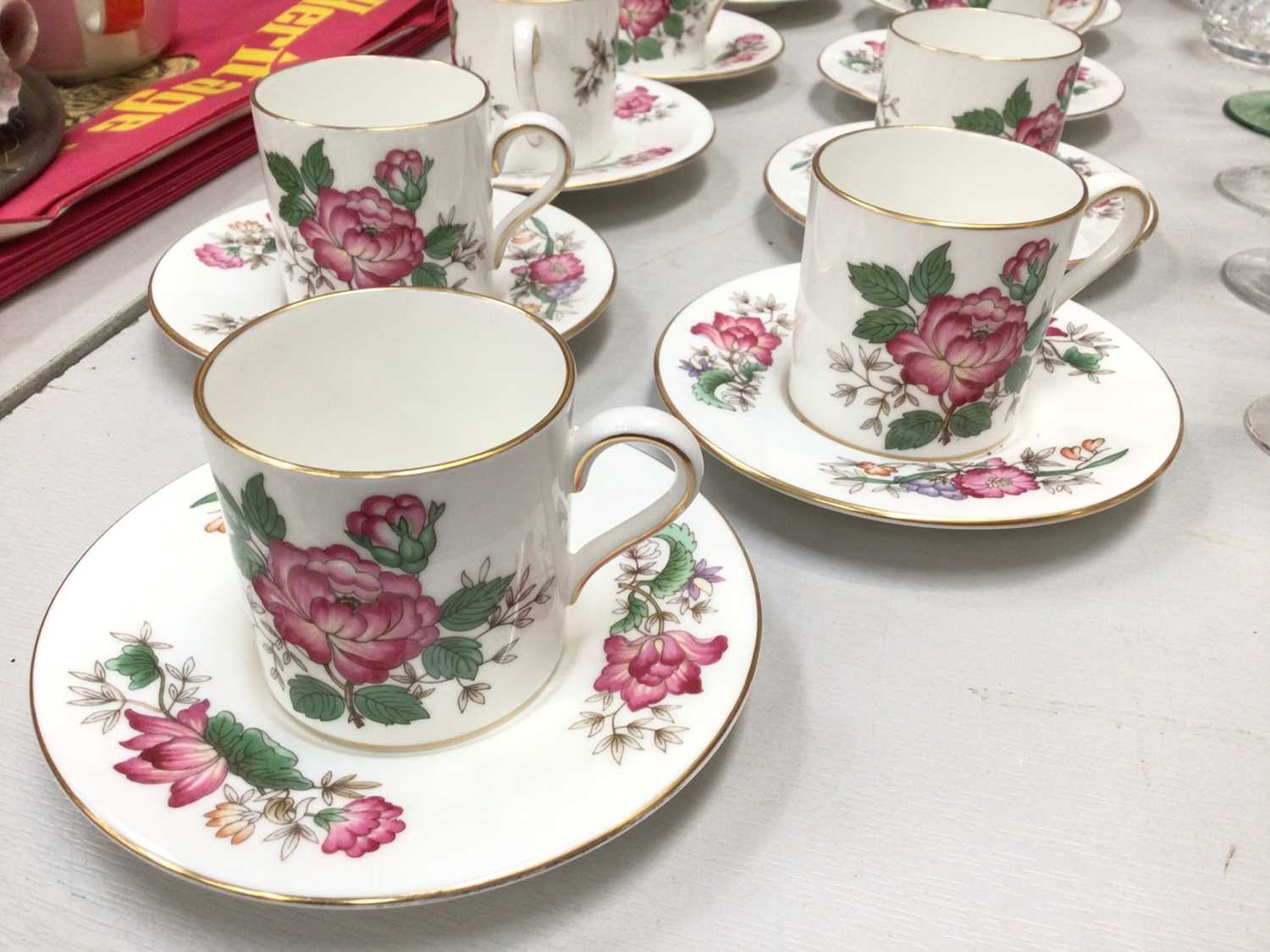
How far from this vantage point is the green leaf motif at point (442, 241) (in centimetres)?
63

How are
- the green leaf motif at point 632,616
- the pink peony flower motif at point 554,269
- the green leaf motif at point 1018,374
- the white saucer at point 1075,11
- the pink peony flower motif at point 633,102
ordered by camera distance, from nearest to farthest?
the green leaf motif at point 632,616
the green leaf motif at point 1018,374
the pink peony flower motif at point 554,269
the pink peony flower motif at point 633,102
the white saucer at point 1075,11

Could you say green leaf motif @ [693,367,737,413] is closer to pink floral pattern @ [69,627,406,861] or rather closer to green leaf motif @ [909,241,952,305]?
green leaf motif @ [909,241,952,305]

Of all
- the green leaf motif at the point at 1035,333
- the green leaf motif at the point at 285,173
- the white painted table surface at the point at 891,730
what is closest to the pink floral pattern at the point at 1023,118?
the white painted table surface at the point at 891,730

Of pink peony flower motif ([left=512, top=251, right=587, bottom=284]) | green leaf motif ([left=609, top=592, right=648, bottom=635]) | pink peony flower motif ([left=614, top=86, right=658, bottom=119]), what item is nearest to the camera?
green leaf motif ([left=609, top=592, right=648, bottom=635])

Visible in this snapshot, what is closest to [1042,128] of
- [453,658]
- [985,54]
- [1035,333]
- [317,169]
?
[985,54]

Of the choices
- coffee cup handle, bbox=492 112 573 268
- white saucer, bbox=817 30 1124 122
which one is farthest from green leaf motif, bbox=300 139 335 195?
white saucer, bbox=817 30 1124 122

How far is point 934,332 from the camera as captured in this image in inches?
21.5

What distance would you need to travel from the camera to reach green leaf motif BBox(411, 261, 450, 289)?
64 cm

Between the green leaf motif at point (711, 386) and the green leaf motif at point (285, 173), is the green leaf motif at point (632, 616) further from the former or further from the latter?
the green leaf motif at point (285, 173)

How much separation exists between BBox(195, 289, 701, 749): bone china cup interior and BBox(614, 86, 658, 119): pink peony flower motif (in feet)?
1.72

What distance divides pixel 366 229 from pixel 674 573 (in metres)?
0.28

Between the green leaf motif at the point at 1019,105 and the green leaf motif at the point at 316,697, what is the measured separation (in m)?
0.61

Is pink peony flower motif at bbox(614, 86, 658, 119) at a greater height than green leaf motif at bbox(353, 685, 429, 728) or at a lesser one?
lesser

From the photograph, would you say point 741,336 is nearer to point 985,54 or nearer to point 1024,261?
point 1024,261
